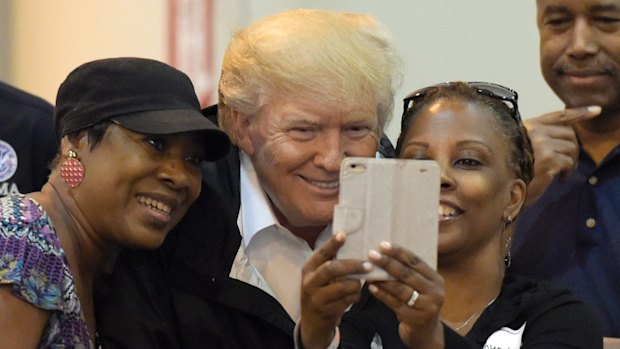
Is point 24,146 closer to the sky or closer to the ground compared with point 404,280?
closer to the ground

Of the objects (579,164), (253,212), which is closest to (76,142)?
(253,212)

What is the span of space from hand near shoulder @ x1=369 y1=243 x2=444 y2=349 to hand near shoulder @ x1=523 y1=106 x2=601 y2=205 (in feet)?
3.02

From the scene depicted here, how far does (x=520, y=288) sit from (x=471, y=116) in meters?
0.31

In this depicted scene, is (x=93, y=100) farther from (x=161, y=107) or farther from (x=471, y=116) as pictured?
(x=471, y=116)

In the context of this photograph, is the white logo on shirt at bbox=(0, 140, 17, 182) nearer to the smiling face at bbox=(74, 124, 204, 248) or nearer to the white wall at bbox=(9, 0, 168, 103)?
the smiling face at bbox=(74, 124, 204, 248)

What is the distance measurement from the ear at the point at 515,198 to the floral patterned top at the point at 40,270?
750 mm

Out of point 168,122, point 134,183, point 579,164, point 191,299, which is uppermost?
point 168,122

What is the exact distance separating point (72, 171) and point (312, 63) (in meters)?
0.46

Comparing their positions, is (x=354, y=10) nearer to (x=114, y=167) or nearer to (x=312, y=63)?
(x=312, y=63)

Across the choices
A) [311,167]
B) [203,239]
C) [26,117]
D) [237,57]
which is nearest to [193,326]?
[203,239]

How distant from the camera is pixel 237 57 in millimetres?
2367

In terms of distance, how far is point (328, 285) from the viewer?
5.90ft

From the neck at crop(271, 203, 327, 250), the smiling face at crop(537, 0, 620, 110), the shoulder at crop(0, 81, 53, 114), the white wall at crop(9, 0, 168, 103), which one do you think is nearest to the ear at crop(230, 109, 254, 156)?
the neck at crop(271, 203, 327, 250)

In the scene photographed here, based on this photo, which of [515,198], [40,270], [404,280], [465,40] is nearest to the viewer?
[404,280]
